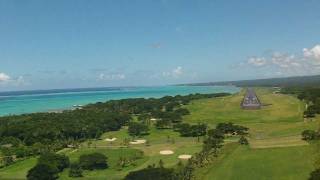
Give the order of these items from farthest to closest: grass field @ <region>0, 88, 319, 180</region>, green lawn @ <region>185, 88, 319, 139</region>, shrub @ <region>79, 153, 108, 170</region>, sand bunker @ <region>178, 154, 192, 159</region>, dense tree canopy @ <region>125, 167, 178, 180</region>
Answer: green lawn @ <region>185, 88, 319, 139</region> → sand bunker @ <region>178, 154, 192, 159</region> → shrub @ <region>79, 153, 108, 170</region> → grass field @ <region>0, 88, 319, 180</region> → dense tree canopy @ <region>125, 167, 178, 180</region>

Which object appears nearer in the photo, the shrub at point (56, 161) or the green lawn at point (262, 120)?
the shrub at point (56, 161)

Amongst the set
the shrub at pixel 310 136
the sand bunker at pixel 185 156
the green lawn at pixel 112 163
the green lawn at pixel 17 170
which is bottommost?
the green lawn at pixel 17 170

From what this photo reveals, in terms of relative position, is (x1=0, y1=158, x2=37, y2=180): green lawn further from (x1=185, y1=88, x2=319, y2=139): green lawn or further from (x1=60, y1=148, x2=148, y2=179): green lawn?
(x1=185, y1=88, x2=319, y2=139): green lawn

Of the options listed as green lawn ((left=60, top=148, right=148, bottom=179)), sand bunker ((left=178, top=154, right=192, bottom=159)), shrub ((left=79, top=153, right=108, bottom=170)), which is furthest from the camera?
sand bunker ((left=178, top=154, right=192, bottom=159))

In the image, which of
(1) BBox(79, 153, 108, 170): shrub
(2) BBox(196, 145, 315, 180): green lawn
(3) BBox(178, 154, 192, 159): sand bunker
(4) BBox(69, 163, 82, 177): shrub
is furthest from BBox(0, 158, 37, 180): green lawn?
(2) BBox(196, 145, 315, 180): green lawn

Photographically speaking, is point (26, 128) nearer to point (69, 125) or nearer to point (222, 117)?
point (69, 125)

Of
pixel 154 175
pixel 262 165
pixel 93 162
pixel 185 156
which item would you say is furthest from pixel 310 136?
pixel 93 162

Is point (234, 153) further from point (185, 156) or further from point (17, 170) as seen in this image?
point (17, 170)

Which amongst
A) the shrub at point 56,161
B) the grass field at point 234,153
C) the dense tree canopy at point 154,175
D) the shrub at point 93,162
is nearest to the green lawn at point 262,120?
the grass field at point 234,153

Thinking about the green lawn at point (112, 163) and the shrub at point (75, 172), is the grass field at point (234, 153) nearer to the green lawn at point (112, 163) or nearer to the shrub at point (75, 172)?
the green lawn at point (112, 163)

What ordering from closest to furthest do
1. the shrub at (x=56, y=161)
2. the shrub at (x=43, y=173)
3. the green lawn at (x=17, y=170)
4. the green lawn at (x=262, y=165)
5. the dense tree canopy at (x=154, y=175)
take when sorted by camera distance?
the dense tree canopy at (x=154, y=175) → the green lawn at (x=262, y=165) → the shrub at (x=43, y=173) → the green lawn at (x=17, y=170) → the shrub at (x=56, y=161)

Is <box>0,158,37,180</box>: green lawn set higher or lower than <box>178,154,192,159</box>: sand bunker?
lower

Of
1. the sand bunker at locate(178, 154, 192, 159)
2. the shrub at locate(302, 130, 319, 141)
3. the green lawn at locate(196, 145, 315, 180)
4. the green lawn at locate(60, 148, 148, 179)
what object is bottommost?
the green lawn at locate(60, 148, 148, 179)
